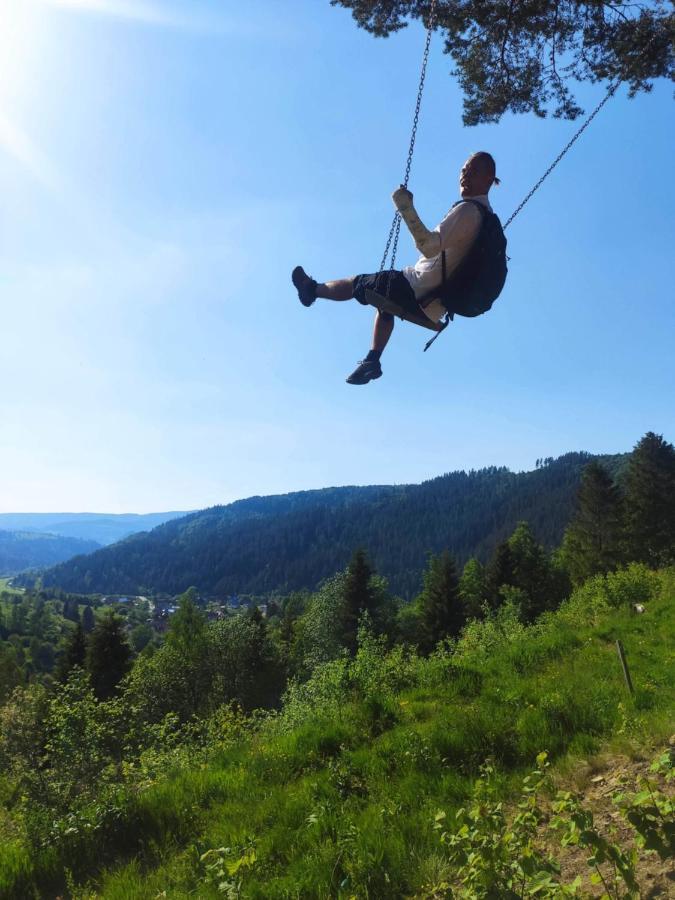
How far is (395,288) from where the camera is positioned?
449 cm

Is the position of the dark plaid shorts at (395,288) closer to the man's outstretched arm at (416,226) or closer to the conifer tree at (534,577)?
the man's outstretched arm at (416,226)

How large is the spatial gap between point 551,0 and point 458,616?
40235mm

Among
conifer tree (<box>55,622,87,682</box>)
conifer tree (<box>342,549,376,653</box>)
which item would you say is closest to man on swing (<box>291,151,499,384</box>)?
conifer tree (<box>342,549,376,653</box>)

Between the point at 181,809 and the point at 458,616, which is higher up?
the point at 181,809

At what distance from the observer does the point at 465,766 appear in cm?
529

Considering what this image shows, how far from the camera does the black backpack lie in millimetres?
4234

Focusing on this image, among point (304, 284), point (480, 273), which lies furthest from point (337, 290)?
point (480, 273)

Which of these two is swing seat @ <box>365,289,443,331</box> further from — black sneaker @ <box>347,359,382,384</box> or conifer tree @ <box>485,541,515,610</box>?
conifer tree @ <box>485,541,515,610</box>

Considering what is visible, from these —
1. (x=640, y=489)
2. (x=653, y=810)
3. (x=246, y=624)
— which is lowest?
(x=246, y=624)

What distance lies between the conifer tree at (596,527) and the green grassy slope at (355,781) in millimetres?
35777

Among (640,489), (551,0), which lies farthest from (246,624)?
(551,0)

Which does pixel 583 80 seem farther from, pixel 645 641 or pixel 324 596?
pixel 324 596

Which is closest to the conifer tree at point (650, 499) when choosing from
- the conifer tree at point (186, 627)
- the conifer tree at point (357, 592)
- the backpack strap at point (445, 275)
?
the conifer tree at point (357, 592)

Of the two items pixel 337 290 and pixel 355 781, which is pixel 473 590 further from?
pixel 337 290
